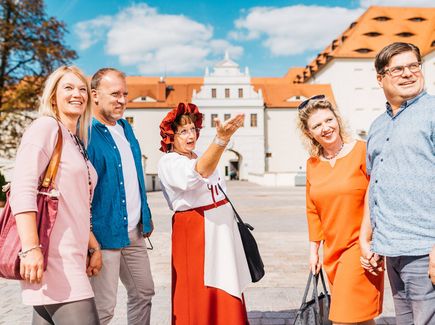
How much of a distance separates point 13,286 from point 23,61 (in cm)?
1559

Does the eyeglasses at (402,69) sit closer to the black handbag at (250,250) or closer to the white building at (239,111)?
the black handbag at (250,250)

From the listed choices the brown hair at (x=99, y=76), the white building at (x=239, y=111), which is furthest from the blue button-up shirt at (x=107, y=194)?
the white building at (x=239, y=111)

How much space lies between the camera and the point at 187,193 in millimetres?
2785

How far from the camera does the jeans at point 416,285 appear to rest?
Result: 2074mm

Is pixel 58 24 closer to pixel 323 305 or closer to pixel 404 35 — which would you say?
pixel 323 305

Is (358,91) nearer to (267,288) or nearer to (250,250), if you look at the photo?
(267,288)

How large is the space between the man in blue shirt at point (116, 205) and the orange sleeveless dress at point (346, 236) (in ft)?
3.70

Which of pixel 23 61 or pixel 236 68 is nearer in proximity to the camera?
pixel 23 61

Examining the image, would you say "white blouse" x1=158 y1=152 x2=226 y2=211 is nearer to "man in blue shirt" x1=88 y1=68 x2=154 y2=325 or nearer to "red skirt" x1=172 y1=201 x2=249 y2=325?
"red skirt" x1=172 y1=201 x2=249 y2=325

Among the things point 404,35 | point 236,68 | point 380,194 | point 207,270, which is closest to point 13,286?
point 207,270

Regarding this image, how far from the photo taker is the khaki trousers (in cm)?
274

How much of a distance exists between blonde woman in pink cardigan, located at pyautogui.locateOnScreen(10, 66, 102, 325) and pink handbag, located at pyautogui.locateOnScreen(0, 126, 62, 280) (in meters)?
0.03

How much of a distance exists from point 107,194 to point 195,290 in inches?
30.8

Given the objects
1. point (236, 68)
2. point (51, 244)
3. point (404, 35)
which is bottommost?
point (51, 244)
